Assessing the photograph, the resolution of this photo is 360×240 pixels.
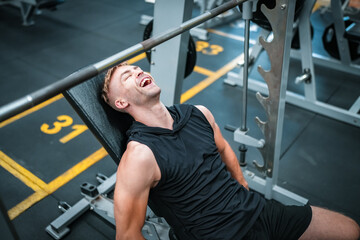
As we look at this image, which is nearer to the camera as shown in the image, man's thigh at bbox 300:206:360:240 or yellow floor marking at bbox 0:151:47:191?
man's thigh at bbox 300:206:360:240

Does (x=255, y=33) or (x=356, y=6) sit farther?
(x=255, y=33)

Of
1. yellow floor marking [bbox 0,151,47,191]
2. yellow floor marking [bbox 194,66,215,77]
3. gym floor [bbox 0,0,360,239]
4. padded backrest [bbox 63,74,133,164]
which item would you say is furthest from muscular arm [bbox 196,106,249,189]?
yellow floor marking [bbox 194,66,215,77]

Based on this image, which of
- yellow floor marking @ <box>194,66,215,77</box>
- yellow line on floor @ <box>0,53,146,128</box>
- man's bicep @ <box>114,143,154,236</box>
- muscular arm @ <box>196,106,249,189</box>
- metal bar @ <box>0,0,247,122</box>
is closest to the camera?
metal bar @ <box>0,0,247,122</box>

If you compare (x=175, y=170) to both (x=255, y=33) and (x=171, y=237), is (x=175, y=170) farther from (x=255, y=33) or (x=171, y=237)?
(x=255, y=33)

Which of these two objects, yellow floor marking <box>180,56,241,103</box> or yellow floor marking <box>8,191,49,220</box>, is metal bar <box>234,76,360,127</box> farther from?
yellow floor marking <box>8,191,49,220</box>

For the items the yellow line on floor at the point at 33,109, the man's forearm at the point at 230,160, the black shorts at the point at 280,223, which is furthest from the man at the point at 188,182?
the yellow line on floor at the point at 33,109

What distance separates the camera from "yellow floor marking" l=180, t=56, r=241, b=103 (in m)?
3.43

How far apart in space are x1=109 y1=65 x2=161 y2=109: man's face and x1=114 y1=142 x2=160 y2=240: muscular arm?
281 millimetres

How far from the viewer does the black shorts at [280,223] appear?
152 cm

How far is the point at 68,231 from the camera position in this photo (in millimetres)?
2045

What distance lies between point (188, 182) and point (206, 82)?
237 cm

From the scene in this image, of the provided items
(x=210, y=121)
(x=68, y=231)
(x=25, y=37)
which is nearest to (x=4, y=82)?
(x=25, y=37)

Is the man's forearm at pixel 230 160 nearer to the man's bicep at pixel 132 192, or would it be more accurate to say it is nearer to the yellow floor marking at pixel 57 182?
the man's bicep at pixel 132 192

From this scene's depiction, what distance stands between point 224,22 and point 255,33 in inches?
22.6
